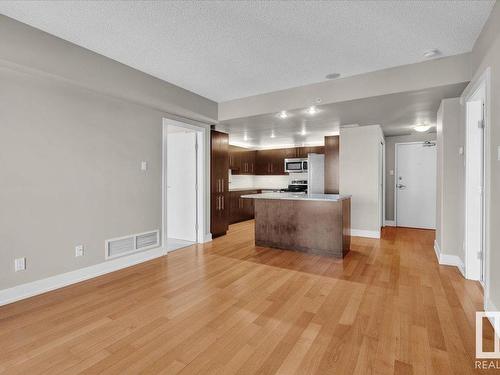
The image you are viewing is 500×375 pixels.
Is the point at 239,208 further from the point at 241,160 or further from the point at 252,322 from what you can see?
the point at 252,322

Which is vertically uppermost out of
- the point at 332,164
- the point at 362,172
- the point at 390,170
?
the point at 332,164

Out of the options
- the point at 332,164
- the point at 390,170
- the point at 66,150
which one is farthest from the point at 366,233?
the point at 66,150

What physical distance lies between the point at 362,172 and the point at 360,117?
1258 millimetres

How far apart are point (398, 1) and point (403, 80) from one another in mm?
1378

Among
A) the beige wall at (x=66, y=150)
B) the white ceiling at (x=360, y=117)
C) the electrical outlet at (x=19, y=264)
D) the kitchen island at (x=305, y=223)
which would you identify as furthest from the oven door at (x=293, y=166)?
the electrical outlet at (x=19, y=264)

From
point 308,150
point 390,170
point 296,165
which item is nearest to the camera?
point 390,170

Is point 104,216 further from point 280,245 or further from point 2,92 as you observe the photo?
point 280,245

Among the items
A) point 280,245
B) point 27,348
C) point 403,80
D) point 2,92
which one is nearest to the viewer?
point 27,348

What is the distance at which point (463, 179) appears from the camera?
3.33m

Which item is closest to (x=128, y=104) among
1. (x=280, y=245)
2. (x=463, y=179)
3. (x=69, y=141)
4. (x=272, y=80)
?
(x=69, y=141)

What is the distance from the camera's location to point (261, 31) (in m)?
2.56

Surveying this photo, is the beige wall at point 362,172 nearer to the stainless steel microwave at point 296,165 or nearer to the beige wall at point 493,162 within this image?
the stainless steel microwave at point 296,165

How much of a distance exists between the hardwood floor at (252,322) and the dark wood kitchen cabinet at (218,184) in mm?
1824

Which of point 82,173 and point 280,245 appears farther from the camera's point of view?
point 280,245
